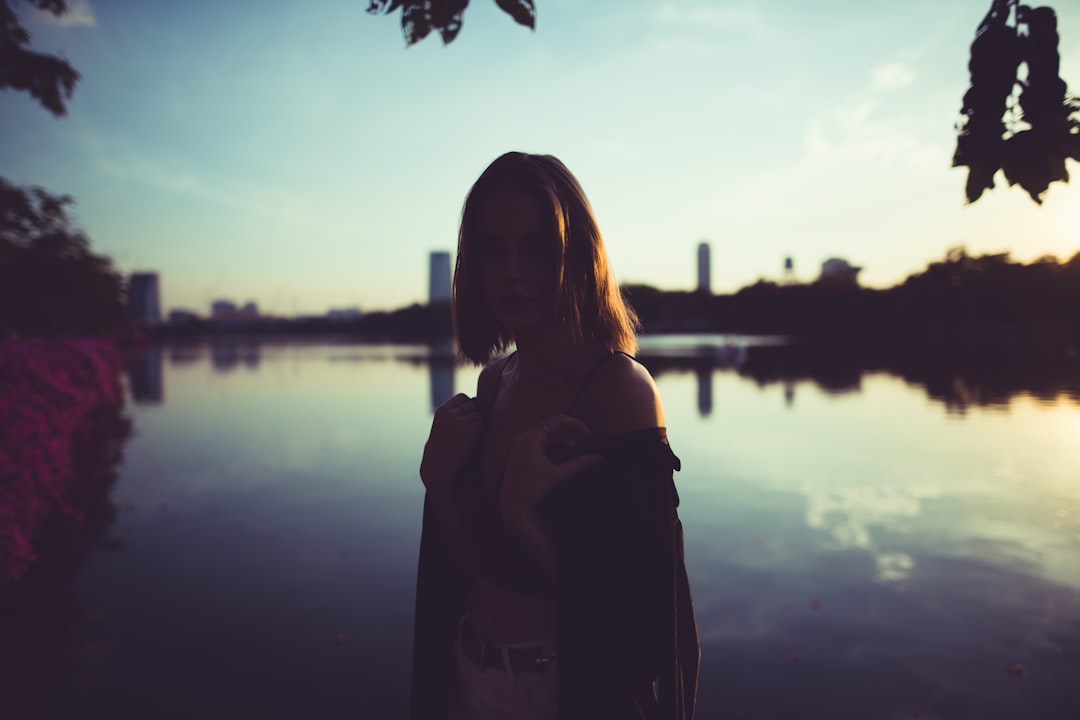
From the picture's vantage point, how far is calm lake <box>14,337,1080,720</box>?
369 centimetres

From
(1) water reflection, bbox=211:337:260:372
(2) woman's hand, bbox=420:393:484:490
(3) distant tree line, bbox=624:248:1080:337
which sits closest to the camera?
(2) woman's hand, bbox=420:393:484:490

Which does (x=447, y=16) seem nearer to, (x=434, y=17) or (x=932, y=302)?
(x=434, y=17)

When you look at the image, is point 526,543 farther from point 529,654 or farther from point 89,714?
point 89,714

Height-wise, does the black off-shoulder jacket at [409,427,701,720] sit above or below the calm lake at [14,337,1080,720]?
above

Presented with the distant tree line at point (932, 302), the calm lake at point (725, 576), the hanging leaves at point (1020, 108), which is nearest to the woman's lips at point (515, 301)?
the hanging leaves at point (1020, 108)

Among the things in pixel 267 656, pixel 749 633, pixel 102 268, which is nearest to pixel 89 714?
pixel 267 656

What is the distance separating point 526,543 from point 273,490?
7.89 metres

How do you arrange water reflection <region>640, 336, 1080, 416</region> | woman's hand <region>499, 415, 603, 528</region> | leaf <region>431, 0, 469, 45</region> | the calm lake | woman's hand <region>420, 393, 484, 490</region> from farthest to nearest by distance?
water reflection <region>640, 336, 1080, 416</region>, the calm lake, leaf <region>431, 0, 469, 45</region>, woman's hand <region>420, 393, 484, 490</region>, woman's hand <region>499, 415, 603, 528</region>

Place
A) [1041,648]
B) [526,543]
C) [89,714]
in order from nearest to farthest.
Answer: [526,543]
[89,714]
[1041,648]

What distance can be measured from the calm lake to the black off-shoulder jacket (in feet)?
9.04

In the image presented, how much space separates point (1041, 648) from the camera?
4055 millimetres

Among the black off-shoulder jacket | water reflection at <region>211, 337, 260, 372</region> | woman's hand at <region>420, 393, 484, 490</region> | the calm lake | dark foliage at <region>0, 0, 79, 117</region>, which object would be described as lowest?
the calm lake

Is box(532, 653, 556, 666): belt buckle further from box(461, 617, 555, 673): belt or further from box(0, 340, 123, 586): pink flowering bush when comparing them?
box(0, 340, 123, 586): pink flowering bush

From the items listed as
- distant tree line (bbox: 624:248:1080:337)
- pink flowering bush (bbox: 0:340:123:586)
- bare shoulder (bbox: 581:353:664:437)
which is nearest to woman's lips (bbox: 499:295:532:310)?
bare shoulder (bbox: 581:353:664:437)
